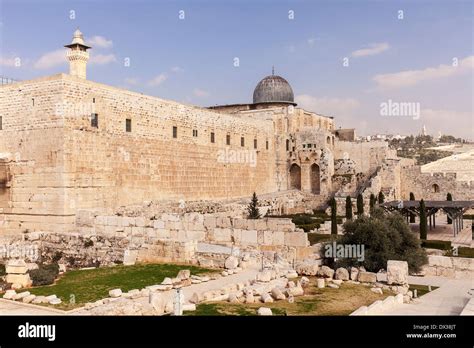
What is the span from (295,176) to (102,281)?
87.2 feet

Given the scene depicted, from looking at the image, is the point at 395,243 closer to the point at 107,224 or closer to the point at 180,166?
the point at 107,224

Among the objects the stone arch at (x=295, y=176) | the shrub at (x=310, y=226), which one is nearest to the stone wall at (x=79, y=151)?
the shrub at (x=310, y=226)

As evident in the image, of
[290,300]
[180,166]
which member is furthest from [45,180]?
[290,300]

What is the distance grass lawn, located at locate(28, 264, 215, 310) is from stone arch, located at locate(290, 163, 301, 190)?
24260 mm

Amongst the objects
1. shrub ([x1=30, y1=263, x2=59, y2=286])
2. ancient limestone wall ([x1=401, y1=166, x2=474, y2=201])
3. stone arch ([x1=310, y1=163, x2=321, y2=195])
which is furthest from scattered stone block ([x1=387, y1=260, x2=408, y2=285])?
stone arch ([x1=310, y1=163, x2=321, y2=195])

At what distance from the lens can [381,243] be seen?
1356 centimetres

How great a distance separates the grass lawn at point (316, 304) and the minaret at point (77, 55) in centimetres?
1586

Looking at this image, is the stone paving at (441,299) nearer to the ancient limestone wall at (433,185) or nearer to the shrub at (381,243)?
the shrub at (381,243)

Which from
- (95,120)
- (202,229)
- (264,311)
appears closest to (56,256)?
(202,229)

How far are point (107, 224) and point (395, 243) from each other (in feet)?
30.8

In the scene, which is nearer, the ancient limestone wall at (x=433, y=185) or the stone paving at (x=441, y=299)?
the stone paving at (x=441, y=299)

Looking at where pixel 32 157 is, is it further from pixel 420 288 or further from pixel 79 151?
pixel 420 288

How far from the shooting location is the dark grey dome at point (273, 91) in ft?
130

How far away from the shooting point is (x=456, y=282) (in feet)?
42.9
